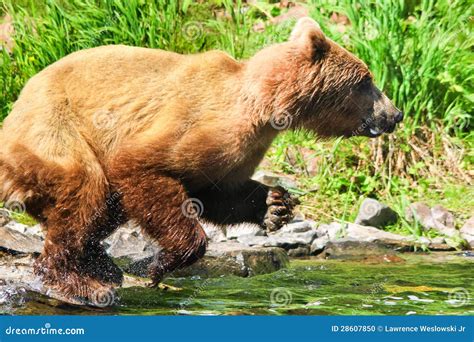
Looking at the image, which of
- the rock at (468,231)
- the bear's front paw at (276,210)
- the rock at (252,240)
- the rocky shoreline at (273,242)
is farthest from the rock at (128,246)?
the rock at (468,231)

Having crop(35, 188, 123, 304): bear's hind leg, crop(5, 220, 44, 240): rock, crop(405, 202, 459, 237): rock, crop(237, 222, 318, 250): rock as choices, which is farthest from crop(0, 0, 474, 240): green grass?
crop(35, 188, 123, 304): bear's hind leg

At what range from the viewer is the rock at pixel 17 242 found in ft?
A: 29.1

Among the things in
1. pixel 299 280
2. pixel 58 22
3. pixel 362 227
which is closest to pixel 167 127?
pixel 299 280

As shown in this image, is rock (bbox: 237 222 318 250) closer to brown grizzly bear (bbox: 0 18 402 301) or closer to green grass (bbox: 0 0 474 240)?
green grass (bbox: 0 0 474 240)

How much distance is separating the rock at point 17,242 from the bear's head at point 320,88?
2789mm

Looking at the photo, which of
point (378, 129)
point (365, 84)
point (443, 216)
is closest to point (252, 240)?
point (443, 216)

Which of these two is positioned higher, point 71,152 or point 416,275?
point 71,152

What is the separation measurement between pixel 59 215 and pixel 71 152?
1.53 feet

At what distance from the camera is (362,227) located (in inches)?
414

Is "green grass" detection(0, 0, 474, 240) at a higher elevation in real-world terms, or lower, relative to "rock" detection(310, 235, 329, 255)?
higher

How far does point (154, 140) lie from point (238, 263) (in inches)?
80.7

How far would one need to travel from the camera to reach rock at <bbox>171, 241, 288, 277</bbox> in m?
8.82

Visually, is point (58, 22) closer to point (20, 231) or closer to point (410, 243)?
point (20, 231)

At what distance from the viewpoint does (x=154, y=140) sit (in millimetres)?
7242
